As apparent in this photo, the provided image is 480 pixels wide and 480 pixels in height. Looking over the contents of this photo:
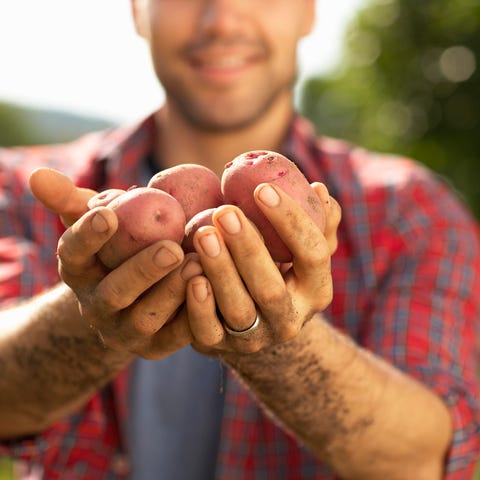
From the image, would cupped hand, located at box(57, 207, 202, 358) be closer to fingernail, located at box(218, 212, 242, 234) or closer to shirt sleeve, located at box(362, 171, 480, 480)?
fingernail, located at box(218, 212, 242, 234)

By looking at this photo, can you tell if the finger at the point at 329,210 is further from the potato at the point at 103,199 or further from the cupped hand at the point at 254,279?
the potato at the point at 103,199

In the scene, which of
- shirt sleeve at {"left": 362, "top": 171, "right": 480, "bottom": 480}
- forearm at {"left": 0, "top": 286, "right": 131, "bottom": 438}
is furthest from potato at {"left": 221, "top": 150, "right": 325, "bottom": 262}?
shirt sleeve at {"left": 362, "top": 171, "right": 480, "bottom": 480}

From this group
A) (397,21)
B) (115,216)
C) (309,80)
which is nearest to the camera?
(115,216)

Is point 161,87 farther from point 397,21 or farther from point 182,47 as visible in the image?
point 397,21

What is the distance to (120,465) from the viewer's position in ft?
9.37

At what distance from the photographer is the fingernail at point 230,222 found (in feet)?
5.30

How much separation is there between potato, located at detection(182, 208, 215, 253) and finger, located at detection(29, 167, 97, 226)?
317mm

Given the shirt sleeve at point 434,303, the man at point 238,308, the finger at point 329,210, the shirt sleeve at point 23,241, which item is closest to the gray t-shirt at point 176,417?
the man at point 238,308

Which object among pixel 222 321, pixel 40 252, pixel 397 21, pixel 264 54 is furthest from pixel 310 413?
pixel 397 21

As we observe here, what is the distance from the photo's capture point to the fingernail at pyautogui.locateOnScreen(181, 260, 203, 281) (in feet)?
5.46

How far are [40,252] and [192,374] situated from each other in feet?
2.41

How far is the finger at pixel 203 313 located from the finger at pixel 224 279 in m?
0.02

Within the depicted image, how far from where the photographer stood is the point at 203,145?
3.33 meters

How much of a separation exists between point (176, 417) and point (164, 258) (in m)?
1.46
